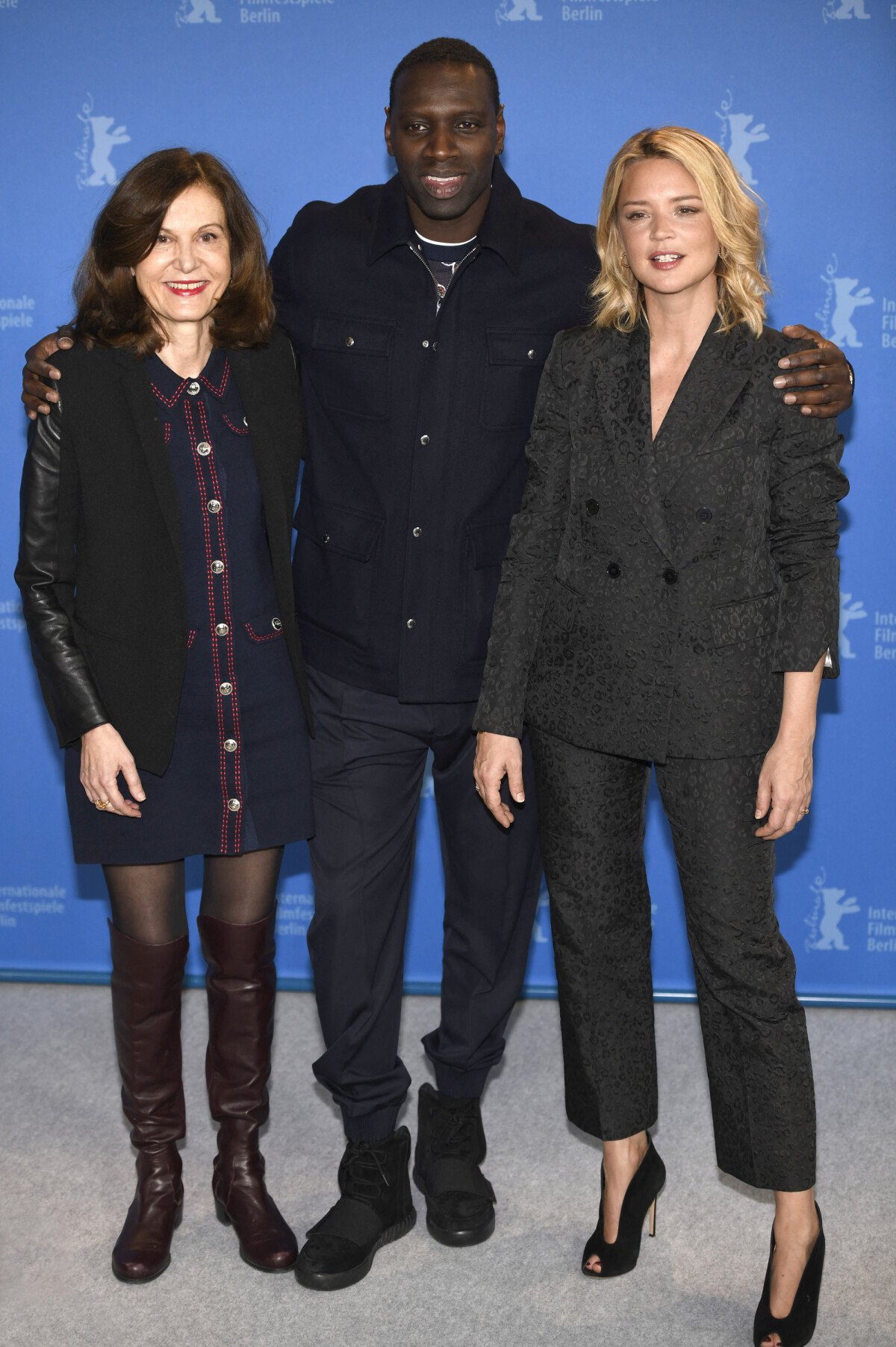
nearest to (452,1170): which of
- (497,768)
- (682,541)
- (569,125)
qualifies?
(497,768)

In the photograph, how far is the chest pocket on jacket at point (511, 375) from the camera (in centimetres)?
225

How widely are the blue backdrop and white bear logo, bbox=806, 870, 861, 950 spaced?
0.10 m

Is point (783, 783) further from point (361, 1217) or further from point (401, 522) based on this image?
point (361, 1217)

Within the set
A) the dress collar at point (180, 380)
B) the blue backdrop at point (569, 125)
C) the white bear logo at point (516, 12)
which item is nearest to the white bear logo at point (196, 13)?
the blue backdrop at point (569, 125)

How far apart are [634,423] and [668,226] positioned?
0.90 feet

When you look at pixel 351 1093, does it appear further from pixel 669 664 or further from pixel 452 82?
pixel 452 82

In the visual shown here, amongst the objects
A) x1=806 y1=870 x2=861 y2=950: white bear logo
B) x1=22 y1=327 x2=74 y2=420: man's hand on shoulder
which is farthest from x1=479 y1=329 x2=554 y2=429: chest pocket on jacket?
x1=806 y1=870 x2=861 y2=950: white bear logo

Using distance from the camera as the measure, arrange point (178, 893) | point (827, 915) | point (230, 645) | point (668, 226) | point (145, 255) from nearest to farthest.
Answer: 1. point (668, 226)
2. point (145, 255)
3. point (230, 645)
4. point (178, 893)
5. point (827, 915)

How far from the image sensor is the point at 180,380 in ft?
7.06

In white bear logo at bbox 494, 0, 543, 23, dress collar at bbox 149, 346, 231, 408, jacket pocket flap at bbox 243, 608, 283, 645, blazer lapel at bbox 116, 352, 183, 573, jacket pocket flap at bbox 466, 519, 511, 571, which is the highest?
white bear logo at bbox 494, 0, 543, 23

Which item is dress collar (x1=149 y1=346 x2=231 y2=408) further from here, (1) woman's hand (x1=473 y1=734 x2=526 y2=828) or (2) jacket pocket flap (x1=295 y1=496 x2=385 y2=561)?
(1) woman's hand (x1=473 y1=734 x2=526 y2=828)

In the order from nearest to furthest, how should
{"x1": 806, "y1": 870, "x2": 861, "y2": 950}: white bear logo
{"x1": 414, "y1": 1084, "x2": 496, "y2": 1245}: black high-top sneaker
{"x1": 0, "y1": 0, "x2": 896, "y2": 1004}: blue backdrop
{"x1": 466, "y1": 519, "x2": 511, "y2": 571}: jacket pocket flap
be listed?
{"x1": 466, "y1": 519, "x2": 511, "y2": 571}: jacket pocket flap, {"x1": 414, "y1": 1084, "x2": 496, "y2": 1245}: black high-top sneaker, {"x1": 0, "y1": 0, "x2": 896, "y2": 1004}: blue backdrop, {"x1": 806, "y1": 870, "x2": 861, "y2": 950}: white bear logo

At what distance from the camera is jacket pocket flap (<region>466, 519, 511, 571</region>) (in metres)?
2.27

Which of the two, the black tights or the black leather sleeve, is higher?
the black leather sleeve
